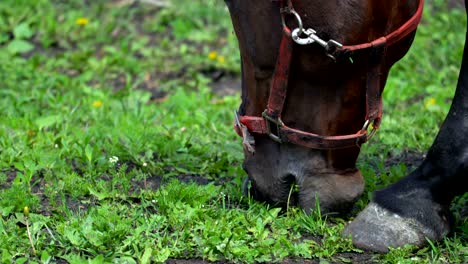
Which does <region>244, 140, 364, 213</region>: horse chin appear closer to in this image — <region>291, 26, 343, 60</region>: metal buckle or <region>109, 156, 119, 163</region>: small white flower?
<region>291, 26, 343, 60</region>: metal buckle

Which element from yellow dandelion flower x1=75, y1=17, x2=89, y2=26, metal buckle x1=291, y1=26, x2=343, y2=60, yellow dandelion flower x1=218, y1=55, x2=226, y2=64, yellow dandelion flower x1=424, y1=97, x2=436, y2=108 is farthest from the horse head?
yellow dandelion flower x1=75, y1=17, x2=89, y2=26

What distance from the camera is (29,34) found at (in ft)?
22.0

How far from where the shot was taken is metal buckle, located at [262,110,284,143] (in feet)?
10.3

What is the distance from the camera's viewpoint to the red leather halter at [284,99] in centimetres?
296

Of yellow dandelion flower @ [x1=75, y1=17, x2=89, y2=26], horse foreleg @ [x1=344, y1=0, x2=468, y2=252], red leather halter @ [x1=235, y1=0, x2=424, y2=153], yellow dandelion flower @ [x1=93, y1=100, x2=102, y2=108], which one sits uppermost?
red leather halter @ [x1=235, y1=0, x2=424, y2=153]

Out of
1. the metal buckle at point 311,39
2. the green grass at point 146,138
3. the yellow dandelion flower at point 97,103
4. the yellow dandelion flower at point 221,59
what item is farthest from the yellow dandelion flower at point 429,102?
the metal buckle at point 311,39

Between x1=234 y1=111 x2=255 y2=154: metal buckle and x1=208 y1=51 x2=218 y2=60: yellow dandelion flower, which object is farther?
x1=208 y1=51 x2=218 y2=60: yellow dandelion flower

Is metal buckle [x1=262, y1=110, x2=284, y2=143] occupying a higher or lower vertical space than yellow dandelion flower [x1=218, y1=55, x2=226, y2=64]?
higher

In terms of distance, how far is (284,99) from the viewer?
3.12m

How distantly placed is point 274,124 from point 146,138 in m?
1.34

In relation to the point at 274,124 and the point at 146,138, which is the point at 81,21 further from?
the point at 274,124

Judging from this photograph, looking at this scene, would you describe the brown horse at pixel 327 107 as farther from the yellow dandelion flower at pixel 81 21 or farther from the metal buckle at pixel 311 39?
the yellow dandelion flower at pixel 81 21

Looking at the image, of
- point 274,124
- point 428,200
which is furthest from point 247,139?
point 428,200

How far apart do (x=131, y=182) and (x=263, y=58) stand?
109cm
